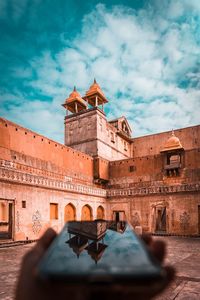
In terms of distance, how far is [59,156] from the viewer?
827 inches

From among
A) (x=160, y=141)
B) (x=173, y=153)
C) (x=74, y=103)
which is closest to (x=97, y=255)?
(x=173, y=153)

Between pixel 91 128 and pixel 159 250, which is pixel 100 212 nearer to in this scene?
pixel 91 128

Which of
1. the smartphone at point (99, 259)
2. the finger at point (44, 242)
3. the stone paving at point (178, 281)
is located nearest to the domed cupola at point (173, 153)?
the stone paving at point (178, 281)

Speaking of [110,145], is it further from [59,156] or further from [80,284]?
[80,284]

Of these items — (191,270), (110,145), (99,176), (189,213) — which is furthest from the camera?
(110,145)

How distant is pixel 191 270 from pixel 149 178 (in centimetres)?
1723

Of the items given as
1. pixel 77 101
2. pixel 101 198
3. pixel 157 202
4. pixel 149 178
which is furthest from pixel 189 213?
pixel 77 101

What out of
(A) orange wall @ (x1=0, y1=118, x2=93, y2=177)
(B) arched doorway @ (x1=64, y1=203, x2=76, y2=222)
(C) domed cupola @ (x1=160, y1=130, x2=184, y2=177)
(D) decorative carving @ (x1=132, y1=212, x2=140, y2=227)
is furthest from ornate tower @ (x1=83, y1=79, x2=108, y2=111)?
(B) arched doorway @ (x1=64, y1=203, x2=76, y2=222)

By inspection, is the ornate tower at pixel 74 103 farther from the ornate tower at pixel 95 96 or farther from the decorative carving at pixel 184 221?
the decorative carving at pixel 184 221

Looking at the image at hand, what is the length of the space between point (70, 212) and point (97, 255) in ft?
59.9

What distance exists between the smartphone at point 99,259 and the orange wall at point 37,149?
15.6 m

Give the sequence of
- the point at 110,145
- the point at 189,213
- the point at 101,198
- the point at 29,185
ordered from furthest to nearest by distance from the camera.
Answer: the point at 110,145 → the point at 101,198 → the point at 189,213 → the point at 29,185

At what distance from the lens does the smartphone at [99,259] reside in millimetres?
812

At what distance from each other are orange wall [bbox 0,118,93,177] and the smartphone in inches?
613
